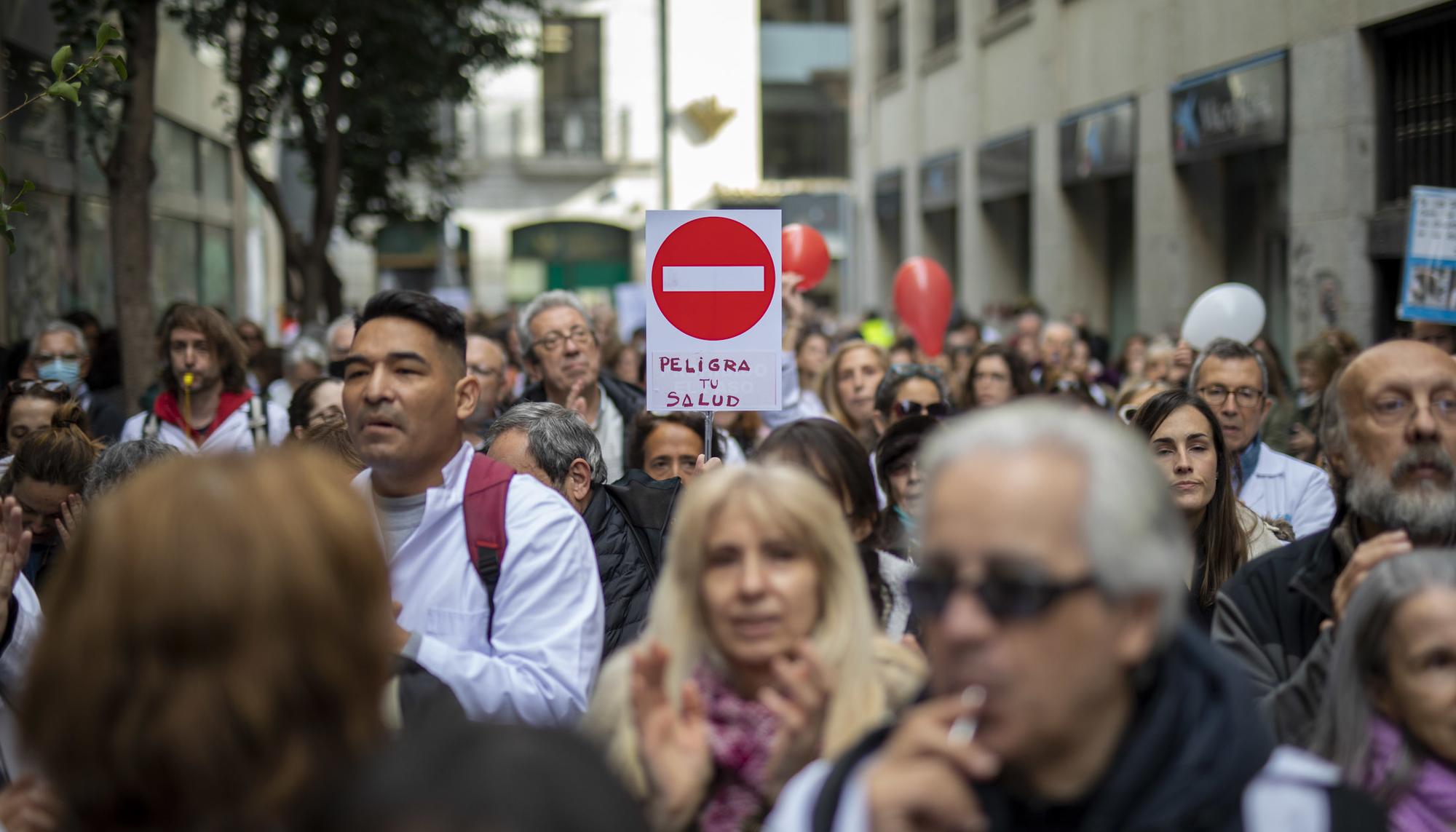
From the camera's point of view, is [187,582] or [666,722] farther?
[666,722]

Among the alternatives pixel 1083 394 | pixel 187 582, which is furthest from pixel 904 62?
pixel 187 582

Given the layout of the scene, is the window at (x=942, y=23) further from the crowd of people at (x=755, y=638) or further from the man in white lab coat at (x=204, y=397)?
the crowd of people at (x=755, y=638)

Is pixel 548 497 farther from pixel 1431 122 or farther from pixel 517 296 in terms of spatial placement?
pixel 517 296

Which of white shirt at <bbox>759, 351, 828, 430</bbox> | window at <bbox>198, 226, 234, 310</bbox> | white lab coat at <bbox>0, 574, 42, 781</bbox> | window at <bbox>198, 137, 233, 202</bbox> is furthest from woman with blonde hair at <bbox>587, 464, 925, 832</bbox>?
window at <bbox>198, 137, 233, 202</bbox>

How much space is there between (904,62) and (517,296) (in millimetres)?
14471

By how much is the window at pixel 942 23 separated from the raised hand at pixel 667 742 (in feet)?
80.8

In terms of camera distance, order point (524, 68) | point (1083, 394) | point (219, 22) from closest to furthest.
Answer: point (1083, 394)
point (219, 22)
point (524, 68)

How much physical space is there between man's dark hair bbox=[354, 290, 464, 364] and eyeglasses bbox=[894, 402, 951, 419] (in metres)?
3.52

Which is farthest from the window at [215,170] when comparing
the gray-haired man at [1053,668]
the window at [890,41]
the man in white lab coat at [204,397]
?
the gray-haired man at [1053,668]

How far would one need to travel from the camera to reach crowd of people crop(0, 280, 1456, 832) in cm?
185

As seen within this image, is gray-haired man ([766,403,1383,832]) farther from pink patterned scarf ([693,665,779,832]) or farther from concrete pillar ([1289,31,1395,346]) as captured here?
concrete pillar ([1289,31,1395,346])

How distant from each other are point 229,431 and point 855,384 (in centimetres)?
327

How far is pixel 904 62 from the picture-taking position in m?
29.3

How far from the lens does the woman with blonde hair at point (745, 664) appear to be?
262cm
